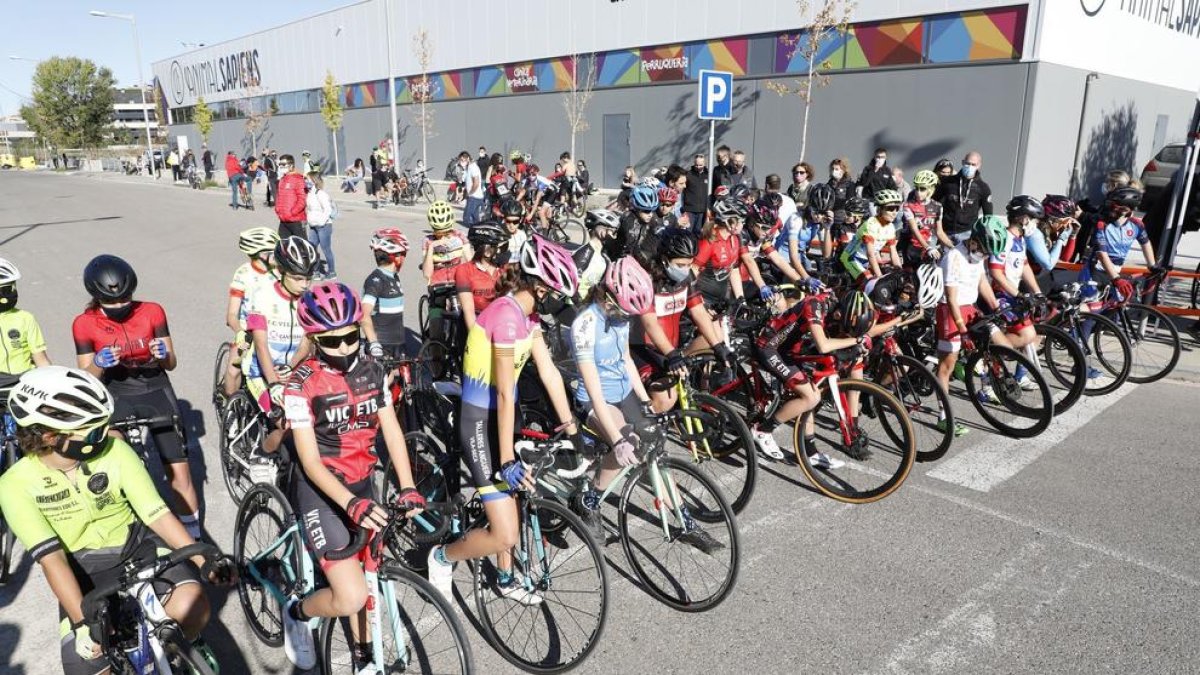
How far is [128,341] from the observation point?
4.87 metres

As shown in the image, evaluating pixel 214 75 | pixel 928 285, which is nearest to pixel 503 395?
pixel 928 285

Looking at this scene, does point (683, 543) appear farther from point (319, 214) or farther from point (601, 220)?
point (319, 214)

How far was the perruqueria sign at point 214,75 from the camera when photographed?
52309 mm

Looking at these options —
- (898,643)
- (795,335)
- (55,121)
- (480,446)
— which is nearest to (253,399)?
(480,446)

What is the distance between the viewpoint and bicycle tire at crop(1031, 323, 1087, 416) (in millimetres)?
7098

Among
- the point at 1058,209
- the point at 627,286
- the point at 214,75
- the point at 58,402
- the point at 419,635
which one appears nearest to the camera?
the point at 58,402

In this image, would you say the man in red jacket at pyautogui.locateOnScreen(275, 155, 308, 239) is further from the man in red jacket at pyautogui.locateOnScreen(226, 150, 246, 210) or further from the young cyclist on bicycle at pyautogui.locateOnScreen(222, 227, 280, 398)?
the man in red jacket at pyautogui.locateOnScreen(226, 150, 246, 210)

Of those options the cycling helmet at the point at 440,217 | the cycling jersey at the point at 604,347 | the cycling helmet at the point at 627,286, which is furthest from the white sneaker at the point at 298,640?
the cycling helmet at the point at 440,217

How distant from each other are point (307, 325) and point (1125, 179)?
11.3 metres

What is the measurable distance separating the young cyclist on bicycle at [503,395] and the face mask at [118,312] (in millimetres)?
2490

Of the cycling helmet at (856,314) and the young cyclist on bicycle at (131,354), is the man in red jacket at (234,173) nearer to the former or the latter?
the young cyclist on bicycle at (131,354)

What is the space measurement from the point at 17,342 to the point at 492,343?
134 inches

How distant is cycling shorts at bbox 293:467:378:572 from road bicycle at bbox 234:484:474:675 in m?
0.09

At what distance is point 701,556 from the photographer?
464cm
